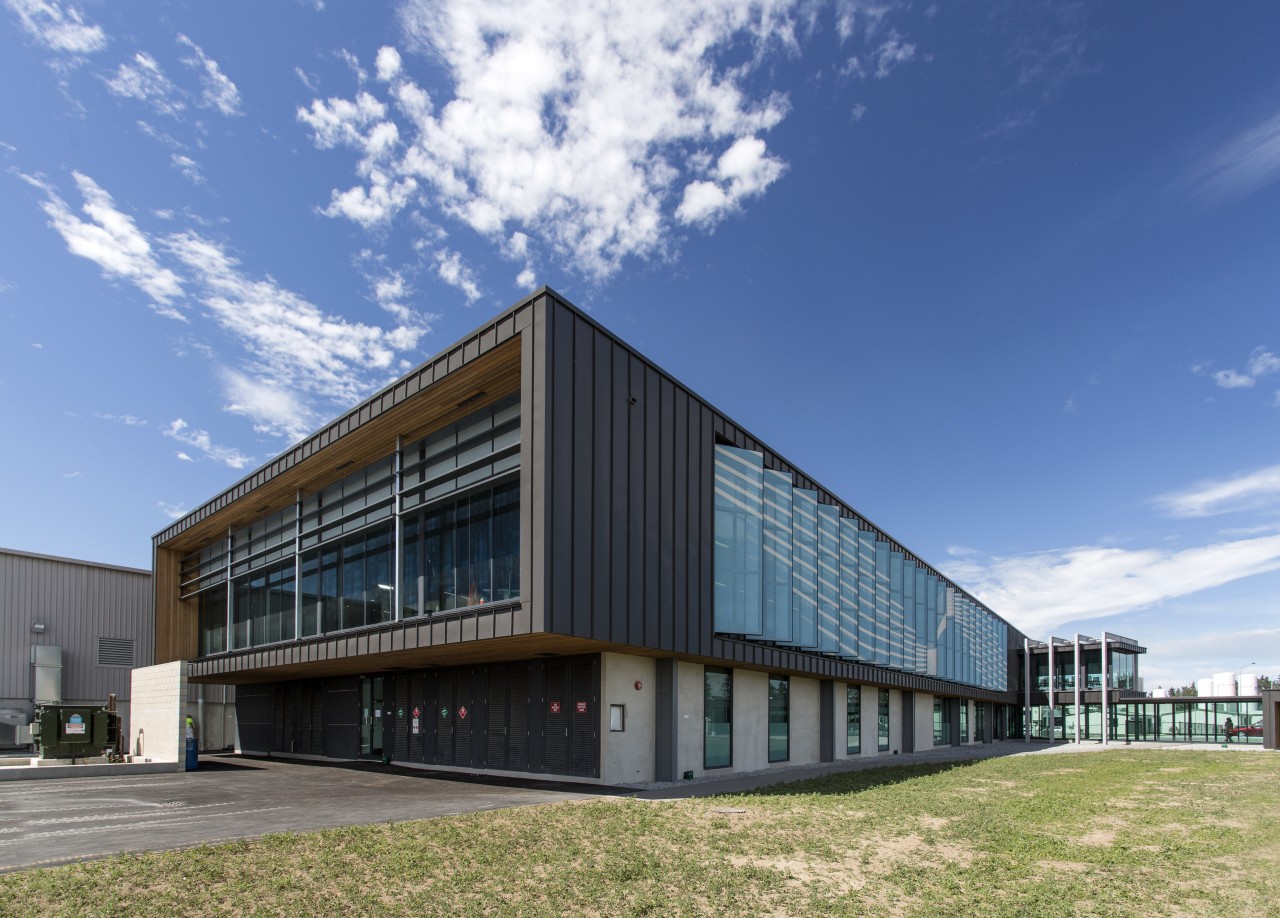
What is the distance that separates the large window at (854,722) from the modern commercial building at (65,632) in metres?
32.0

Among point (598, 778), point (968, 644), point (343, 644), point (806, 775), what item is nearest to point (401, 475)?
point (343, 644)

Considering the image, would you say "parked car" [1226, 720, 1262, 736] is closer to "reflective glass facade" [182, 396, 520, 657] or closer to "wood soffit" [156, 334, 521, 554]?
"reflective glass facade" [182, 396, 520, 657]

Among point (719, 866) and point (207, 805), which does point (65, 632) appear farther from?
point (719, 866)

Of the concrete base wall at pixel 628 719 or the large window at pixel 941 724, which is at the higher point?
the concrete base wall at pixel 628 719

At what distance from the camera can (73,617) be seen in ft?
135

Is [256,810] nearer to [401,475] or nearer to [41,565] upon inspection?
[401,475]

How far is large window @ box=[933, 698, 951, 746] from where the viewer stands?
4928 cm

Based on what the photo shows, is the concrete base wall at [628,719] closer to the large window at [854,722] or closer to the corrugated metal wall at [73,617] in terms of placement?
the large window at [854,722]

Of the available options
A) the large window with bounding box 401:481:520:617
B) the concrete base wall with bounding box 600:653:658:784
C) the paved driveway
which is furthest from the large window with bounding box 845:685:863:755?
the large window with bounding box 401:481:520:617

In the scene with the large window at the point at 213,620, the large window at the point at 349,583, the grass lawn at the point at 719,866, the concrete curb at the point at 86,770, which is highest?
the large window at the point at 349,583

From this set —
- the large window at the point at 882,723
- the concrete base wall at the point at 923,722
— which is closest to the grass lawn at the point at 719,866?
the large window at the point at 882,723

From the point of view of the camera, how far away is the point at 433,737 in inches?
1056

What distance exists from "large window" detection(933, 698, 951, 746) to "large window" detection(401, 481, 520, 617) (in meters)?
36.5

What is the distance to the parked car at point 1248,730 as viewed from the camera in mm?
59156
